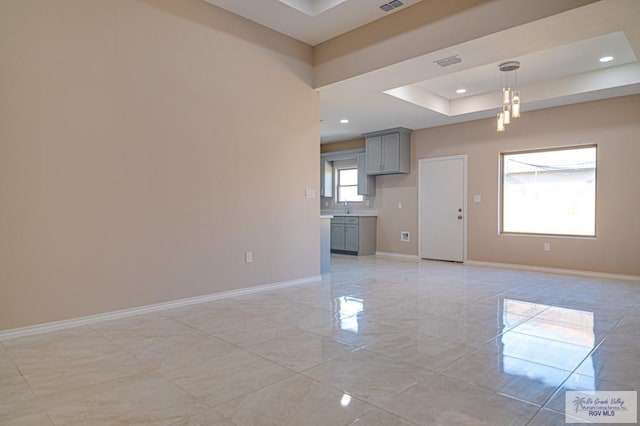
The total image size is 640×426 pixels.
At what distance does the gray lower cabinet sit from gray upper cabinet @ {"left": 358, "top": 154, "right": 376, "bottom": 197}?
58 centimetres

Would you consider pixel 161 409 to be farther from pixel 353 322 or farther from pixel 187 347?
pixel 353 322

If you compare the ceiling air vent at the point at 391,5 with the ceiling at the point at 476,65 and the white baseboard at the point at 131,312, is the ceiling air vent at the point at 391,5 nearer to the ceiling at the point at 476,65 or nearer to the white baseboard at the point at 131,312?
Result: the ceiling at the point at 476,65

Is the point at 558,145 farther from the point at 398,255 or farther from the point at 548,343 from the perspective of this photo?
the point at 548,343

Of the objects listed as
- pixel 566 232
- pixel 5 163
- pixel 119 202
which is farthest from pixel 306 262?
pixel 566 232

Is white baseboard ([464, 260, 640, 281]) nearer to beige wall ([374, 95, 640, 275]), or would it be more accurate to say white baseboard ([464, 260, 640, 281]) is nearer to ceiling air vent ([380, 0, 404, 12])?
beige wall ([374, 95, 640, 275])

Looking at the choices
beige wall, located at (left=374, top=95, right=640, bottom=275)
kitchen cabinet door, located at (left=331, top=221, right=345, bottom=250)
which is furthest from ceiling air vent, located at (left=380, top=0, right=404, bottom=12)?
kitchen cabinet door, located at (left=331, top=221, right=345, bottom=250)

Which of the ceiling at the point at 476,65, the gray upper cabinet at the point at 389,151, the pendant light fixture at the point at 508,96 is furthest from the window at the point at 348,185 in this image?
the pendant light fixture at the point at 508,96

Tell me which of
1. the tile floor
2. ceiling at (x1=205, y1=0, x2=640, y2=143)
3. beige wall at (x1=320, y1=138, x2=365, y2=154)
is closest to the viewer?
the tile floor

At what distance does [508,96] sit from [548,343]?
2953 millimetres

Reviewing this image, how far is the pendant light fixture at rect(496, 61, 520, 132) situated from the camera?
14.1 ft

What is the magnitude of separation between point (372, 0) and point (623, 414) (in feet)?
12.5

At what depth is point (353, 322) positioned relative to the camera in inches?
128

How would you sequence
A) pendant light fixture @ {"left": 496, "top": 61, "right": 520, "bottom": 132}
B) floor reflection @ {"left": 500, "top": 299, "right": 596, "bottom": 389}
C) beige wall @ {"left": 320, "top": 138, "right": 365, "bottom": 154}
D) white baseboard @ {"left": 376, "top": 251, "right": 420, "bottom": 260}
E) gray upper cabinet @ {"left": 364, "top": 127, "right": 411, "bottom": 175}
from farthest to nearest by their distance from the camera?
beige wall @ {"left": 320, "top": 138, "right": 365, "bottom": 154}, white baseboard @ {"left": 376, "top": 251, "right": 420, "bottom": 260}, gray upper cabinet @ {"left": 364, "top": 127, "right": 411, "bottom": 175}, pendant light fixture @ {"left": 496, "top": 61, "right": 520, "bottom": 132}, floor reflection @ {"left": 500, "top": 299, "right": 596, "bottom": 389}

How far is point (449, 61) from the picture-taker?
407 centimetres
